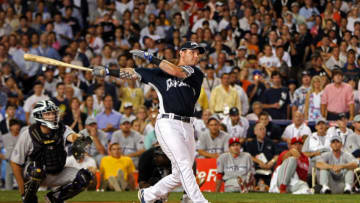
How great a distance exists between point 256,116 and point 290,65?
2.56 metres

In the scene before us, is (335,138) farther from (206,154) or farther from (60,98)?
(60,98)

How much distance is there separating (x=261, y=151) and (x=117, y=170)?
324cm

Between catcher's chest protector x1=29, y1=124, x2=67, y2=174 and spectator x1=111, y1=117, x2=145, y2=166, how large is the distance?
6.46 m

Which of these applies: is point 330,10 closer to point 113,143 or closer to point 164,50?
point 164,50

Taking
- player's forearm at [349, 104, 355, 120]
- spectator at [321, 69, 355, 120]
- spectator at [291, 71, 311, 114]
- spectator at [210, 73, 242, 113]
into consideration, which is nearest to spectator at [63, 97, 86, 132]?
spectator at [210, 73, 242, 113]

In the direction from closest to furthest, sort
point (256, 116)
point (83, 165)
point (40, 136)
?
point (40, 136) → point (83, 165) → point (256, 116)

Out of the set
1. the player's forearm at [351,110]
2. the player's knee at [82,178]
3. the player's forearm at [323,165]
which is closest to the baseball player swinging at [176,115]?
the player's knee at [82,178]

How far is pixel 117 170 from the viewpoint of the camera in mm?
15438

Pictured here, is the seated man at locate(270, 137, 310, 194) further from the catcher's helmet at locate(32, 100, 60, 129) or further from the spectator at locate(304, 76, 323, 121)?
the catcher's helmet at locate(32, 100, 60, 129)

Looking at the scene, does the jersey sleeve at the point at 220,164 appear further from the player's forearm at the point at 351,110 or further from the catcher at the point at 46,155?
the catcher at the point at 46,155

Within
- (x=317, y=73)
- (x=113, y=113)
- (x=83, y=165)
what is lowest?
(x=83, y=165)

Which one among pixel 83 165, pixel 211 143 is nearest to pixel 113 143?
pixel 83 165

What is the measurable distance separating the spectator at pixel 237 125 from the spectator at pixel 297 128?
1.00 metres

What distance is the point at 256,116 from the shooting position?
17328 mm
